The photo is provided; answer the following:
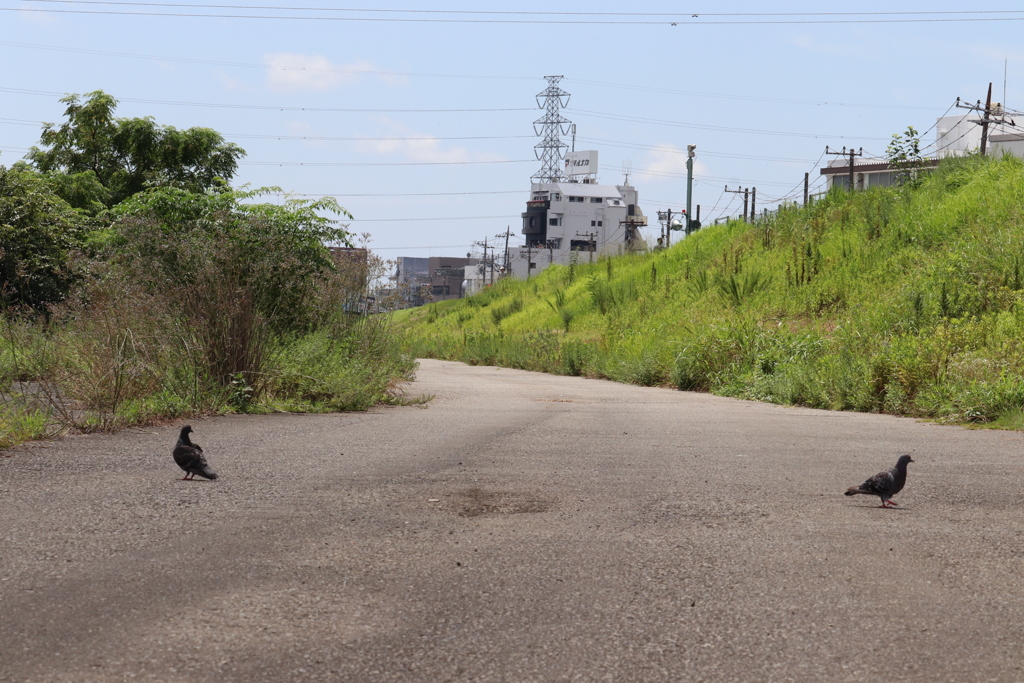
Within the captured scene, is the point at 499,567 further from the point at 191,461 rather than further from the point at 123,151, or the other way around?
the point at 123,151

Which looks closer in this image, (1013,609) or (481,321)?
(1013,609)

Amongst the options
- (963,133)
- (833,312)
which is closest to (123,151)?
(833,312)

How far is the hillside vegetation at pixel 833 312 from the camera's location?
15828mm

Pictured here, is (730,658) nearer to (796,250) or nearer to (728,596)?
(728,596)

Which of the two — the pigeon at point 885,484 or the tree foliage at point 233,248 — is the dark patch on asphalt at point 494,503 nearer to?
the pigeon at point 885,484

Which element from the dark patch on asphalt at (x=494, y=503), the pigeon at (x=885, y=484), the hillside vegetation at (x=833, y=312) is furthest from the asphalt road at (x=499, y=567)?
the hillside vegetation at (x=833, y=312)

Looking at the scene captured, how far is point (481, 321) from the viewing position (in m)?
50.4

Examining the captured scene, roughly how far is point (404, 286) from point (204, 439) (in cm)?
821

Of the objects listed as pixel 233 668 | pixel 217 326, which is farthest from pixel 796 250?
pixel 233 668

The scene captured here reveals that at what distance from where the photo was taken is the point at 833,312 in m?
25.3

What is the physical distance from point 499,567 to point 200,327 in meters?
8.57

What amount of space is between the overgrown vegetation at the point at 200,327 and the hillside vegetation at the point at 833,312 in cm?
449

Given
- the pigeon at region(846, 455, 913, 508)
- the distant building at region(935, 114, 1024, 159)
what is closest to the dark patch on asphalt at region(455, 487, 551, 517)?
the pigeon at region(846, 455, 913, 508)

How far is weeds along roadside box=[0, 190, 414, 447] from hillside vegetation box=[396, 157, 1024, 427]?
477cm
